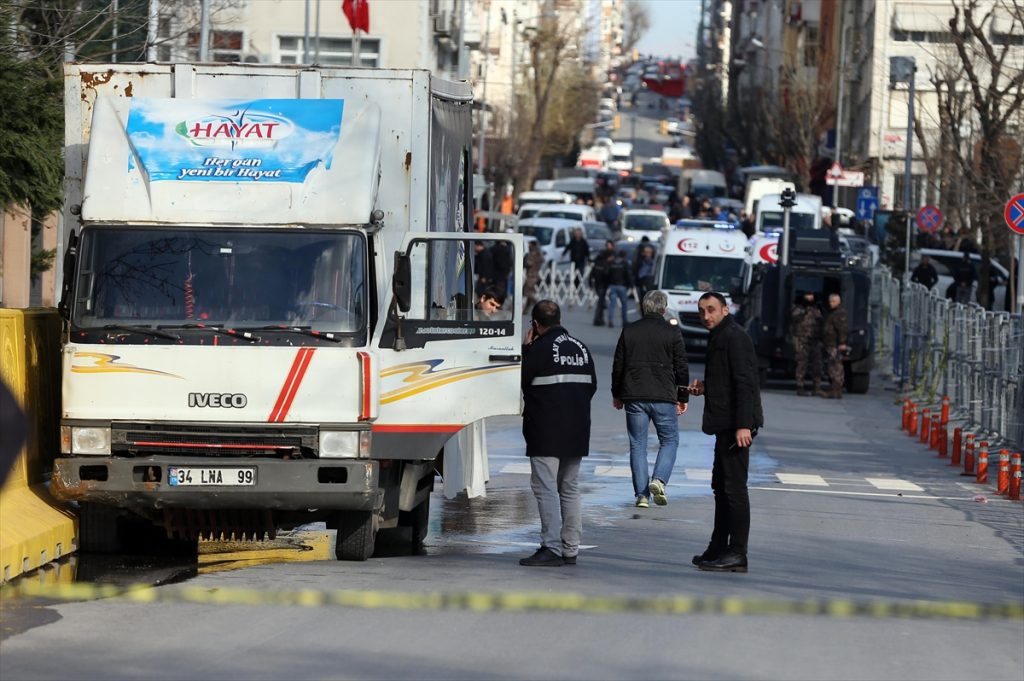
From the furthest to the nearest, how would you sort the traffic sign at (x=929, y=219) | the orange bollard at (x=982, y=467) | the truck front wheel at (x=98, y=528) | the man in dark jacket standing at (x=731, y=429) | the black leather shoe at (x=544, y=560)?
1. the traffic sign at (x=929, y=219)
2. the orange bollard at (x=982, y=467)
3. the truck front wheel at (x=98, y=528)
4. the black leather shoe at (x=544, y=560)
5. the man in dark jacket standing at (x=731, y=429)

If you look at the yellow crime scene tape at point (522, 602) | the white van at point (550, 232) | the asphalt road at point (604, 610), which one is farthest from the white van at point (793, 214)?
the yellow crime scene tape at point (522, 602)

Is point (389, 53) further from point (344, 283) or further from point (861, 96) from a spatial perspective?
point (344, 283)

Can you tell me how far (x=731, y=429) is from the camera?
1155cm

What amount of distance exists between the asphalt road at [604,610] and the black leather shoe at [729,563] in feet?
0.39

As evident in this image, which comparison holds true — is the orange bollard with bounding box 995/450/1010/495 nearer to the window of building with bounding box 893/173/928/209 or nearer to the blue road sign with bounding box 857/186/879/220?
the blue road sign with bounding box 857/186/879/220

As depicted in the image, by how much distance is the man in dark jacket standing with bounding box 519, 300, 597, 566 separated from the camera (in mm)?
11562

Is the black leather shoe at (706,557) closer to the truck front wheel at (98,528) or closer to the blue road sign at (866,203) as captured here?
the truck front wheel at (98,528)

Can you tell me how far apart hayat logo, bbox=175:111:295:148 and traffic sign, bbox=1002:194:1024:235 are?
1351 cm

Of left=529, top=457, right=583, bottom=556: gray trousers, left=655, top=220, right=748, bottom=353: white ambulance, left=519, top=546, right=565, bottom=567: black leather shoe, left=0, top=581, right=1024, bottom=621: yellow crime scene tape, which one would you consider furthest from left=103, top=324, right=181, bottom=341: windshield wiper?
left=655, top=220, right=748, bottom=353: white ambulance

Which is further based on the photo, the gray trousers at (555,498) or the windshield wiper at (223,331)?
the gray trousers at (555,498)

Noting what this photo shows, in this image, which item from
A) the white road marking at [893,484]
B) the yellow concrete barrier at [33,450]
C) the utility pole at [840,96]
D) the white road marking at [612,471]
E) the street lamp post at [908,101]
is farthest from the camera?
the utility pole at [840,96]

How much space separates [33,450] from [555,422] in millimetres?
3412

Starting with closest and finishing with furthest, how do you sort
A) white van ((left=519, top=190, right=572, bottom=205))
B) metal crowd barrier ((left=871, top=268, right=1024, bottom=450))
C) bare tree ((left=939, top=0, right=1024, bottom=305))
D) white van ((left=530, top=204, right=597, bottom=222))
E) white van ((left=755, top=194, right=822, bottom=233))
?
metal crowd barrier ((left=871, top=268, right=1024, bottom=450)) → bare tree ((left=939, top=0, right=1024, bottom=305)) → white van ((left=755, top=194, right=822, bottom=233)) → white van ((left=530, top=204, right=597, bottom=222)) → white van ((left=519, top=190, right=572, bottom=205))

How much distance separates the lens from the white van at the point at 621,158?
144 metres
